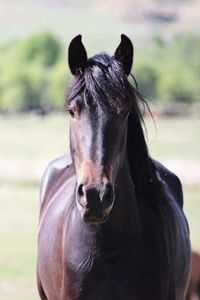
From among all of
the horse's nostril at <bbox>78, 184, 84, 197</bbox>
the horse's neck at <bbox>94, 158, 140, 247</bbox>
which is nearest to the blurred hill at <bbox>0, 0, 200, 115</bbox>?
the horse's neck at <bbox>94, 158, 140, 247</bbox>

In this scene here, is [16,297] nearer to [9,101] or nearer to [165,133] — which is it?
[165,133]

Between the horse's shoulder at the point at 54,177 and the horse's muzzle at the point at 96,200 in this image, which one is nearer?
the horse's muzzle at the point at 96,200

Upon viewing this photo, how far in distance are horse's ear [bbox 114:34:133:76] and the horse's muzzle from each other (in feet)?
2.46

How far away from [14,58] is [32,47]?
11.2ft

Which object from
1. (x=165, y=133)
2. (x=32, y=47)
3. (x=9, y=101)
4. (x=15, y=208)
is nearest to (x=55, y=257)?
(x=15, y=208)

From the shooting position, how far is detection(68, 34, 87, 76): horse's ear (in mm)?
4000

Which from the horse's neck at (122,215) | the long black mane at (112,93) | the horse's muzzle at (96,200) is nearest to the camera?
the horse's muzzle at (96,200)

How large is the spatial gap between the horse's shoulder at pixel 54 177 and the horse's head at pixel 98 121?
5.08 feet

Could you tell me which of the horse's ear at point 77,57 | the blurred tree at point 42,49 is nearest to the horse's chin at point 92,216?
the horse's ear at point 77,57

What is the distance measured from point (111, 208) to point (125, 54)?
Result: 0.76 meters

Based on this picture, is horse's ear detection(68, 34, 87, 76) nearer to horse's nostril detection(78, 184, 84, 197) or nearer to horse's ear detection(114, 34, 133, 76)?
horse's ear detection(114, 34, 133, 76)

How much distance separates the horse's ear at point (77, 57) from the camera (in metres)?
4.00

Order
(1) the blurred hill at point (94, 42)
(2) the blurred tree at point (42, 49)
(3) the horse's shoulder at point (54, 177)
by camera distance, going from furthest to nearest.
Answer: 1. (2) the blurred tree at point (42, 49)
2. (1) the blurred hill at point (94, 42)
3. (3) the horse's shoulder at point (54, 177)

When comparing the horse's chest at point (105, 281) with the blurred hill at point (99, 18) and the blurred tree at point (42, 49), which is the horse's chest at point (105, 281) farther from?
the blurred tree at point (42, 49)
